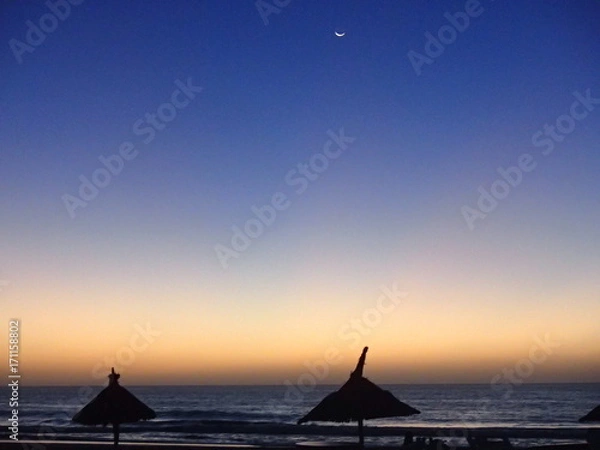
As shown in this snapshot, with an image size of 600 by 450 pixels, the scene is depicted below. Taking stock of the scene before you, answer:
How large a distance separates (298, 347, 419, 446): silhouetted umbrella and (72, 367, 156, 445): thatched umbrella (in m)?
3.85

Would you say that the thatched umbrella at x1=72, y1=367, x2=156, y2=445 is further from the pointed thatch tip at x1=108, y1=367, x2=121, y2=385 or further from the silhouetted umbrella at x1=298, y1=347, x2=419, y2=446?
the silhouetted umbrella at x1=298, y1=347, x2=419, y2=446

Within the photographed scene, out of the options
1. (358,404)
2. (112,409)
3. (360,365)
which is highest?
(360,365)

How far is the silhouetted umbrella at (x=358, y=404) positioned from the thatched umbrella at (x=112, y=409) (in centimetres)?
385

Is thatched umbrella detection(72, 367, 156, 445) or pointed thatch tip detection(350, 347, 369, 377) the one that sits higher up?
pointed thatch tip detection(350, 347, 369, 377)

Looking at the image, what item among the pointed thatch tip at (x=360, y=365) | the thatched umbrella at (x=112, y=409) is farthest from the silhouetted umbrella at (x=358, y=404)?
the thatched umbrella at (x=112, y=409)

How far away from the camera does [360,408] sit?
13.2m

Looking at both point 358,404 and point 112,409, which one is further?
point 112,409

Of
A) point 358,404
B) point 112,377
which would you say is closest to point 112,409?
point 112,377

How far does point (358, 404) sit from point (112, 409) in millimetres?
5188

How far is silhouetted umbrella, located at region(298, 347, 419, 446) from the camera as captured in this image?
1321 centimetres

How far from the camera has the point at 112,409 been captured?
14.3 m

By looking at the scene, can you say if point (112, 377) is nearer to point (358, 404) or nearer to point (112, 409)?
point (112, 409)

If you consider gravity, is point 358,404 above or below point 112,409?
below

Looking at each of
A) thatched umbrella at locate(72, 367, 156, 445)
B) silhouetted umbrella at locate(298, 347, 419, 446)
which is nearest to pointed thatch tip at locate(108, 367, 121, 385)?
thatched umbrella at locate(72, 367, 156, 445)
